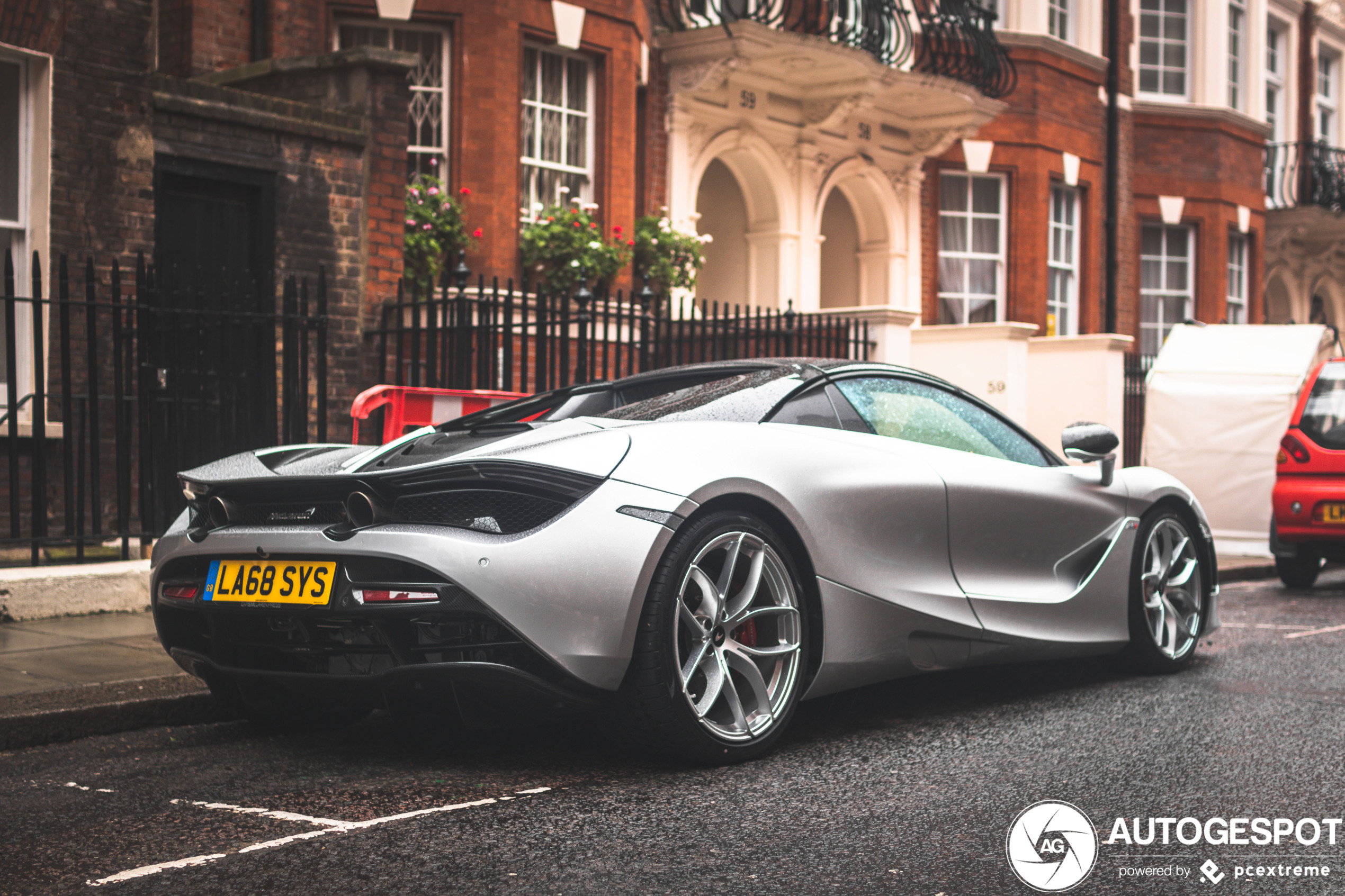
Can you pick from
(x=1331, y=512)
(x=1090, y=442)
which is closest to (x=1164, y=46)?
(x=1331, y=512)

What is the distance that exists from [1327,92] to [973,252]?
12.3m

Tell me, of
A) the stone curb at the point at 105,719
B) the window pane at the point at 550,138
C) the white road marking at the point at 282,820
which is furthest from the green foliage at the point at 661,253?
the white road marking at the point at 282,820

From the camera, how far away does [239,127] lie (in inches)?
367

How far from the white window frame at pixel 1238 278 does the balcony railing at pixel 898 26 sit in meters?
6.81

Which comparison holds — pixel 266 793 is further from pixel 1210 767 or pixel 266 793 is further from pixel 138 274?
pixel 138 274

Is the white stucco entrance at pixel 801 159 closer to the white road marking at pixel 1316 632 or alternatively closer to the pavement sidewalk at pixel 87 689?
the white road marking at pixel 1316 632

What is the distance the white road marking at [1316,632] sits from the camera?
24.5 feet

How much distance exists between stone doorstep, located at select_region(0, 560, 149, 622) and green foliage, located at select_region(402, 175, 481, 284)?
4.43 meters

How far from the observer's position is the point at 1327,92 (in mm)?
26734

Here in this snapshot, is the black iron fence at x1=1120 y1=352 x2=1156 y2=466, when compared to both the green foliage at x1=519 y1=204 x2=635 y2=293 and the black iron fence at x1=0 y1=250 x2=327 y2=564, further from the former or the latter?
the black iron fence at x1=0 y1=250 x2=327 y2=564

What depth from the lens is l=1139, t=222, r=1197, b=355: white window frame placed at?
22.0 m

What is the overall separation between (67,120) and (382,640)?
5985 mm

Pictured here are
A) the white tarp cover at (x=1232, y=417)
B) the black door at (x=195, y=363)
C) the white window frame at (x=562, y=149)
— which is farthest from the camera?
the white window frame at (x=562, y=149)

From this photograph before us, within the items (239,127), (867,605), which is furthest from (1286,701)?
(239,127)
